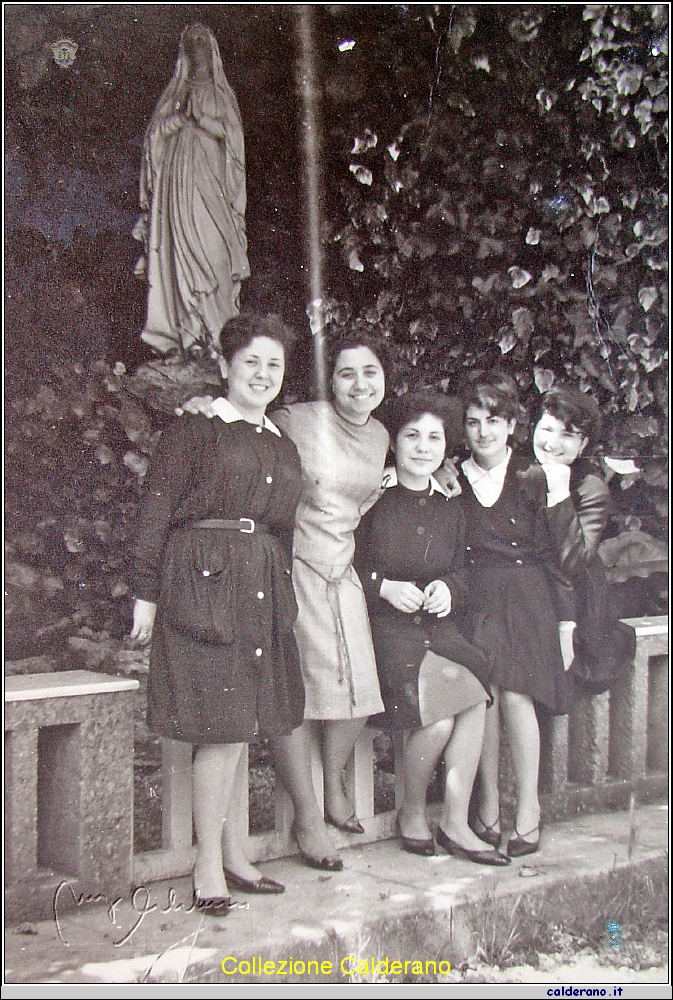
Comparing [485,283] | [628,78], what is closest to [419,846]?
[485,283]

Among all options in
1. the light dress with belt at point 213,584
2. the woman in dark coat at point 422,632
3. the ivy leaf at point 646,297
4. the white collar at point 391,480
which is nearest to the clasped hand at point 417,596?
the woman in dark coat at point 422,632

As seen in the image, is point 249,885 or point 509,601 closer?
point 249,885

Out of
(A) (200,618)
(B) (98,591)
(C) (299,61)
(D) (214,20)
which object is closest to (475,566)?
(A) (200,618)

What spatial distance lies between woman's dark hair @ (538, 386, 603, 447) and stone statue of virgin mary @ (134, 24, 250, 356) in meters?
1.40

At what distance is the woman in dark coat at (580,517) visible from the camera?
3.75 meters

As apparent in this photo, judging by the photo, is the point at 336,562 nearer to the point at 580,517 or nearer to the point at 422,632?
the point at 422,632

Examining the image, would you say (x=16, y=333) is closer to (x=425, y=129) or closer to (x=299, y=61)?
(x=299, y=61)

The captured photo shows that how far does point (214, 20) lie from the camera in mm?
3541

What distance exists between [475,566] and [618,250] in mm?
1552

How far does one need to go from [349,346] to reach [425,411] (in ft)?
1.36

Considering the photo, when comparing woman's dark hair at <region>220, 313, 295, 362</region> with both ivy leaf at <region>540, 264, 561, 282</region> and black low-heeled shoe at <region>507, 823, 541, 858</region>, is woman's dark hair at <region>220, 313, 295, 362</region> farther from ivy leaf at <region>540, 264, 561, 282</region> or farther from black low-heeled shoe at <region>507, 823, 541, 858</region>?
black low-heeled shoe at <region>507, 823, 541, 858</region>
